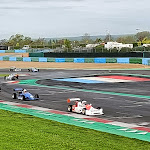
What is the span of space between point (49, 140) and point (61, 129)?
327 cm

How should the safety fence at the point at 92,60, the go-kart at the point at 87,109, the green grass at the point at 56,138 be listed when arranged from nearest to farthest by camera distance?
the green grass at the point at 56,138, the go-kart at the point at 87,109, the safety fence at the point at 92,60

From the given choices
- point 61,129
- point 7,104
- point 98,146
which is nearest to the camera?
point 98,146

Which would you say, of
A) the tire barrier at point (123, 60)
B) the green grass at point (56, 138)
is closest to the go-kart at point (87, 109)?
the green grass at point (56, 138)

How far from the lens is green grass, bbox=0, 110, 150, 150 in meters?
14.7

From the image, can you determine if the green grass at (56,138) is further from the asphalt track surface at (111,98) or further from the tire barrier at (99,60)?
the tire barrier at (99,60)

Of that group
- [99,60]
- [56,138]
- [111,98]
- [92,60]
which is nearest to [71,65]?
[92,60]

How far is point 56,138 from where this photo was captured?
52.9 feet

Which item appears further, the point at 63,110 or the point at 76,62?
the point at 76,62

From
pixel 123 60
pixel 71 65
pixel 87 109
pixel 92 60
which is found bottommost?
pixel 71 65

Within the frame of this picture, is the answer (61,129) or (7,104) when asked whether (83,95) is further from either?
(61,129)

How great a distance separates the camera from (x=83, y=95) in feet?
112

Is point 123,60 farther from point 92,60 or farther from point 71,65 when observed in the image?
point 71,65

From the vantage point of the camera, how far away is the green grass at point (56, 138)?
14.7m

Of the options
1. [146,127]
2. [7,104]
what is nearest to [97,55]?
[7,104]
